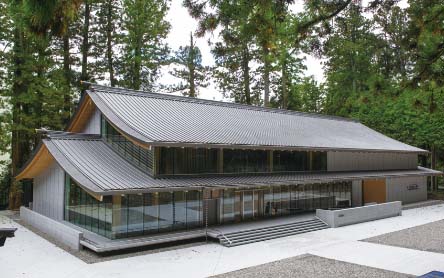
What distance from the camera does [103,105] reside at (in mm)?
19719

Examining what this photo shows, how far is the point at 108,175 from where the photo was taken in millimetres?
16078

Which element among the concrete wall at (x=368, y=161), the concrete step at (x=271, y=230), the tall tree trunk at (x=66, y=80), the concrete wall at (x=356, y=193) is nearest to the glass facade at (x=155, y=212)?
the concrete step at (x=271, y=230)

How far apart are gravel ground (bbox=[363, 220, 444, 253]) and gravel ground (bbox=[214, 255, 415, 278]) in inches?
180

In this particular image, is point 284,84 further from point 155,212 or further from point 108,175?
point 108,175

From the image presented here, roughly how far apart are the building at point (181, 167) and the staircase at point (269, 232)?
137cm

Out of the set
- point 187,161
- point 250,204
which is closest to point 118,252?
point 187,161

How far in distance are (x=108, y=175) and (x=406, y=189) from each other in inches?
931

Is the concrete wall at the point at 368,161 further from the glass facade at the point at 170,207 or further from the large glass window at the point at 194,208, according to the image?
the large glass window at the point at 194,208

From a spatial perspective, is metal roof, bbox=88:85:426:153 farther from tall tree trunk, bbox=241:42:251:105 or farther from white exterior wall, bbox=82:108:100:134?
tall tree trunk, bbox=241:42:251:105

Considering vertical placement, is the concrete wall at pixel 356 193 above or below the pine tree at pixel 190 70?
below

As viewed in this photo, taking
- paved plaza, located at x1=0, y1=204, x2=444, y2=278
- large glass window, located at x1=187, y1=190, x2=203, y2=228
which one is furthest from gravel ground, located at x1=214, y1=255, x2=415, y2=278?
large glass window, located at x1=187, y1=190, x2=203, y2=228

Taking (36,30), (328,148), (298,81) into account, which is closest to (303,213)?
(328,148)

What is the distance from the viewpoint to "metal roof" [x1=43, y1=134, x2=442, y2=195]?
1516 cm

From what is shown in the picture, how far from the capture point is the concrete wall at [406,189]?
28375 millimetres
